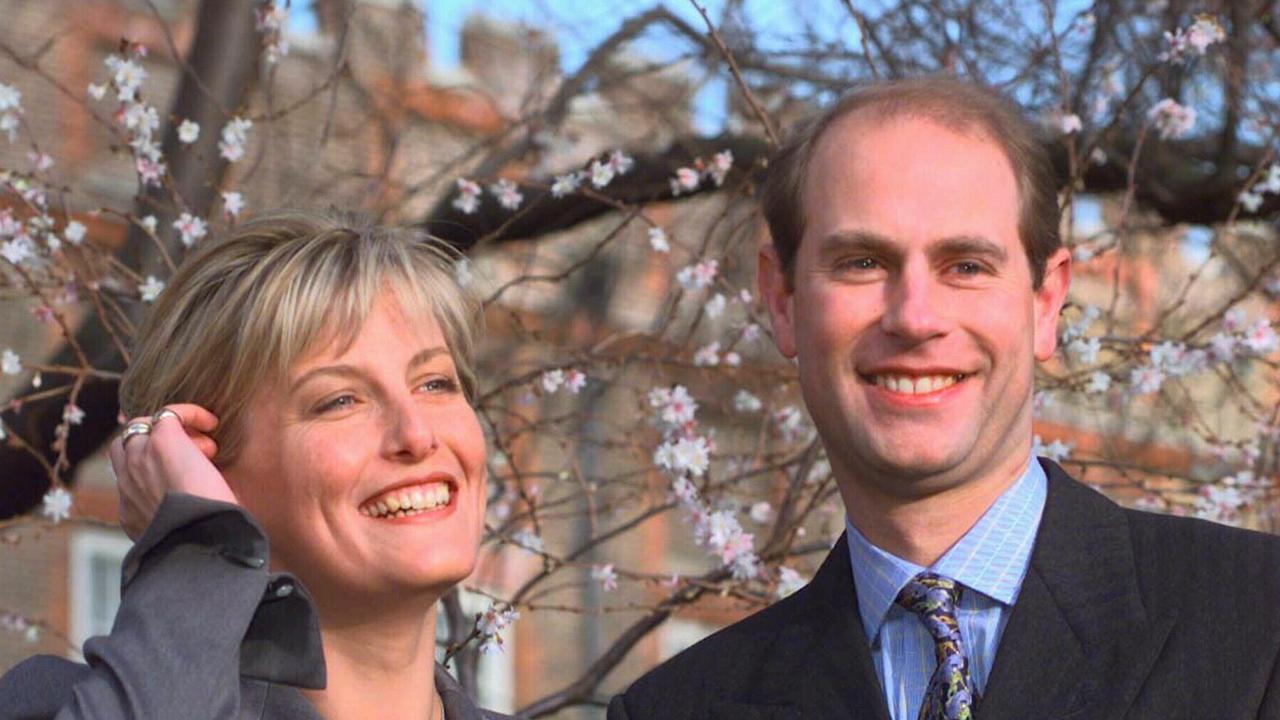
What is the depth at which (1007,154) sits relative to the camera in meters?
3.67

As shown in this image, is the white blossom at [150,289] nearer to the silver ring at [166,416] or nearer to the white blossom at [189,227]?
the white blossom at [189,227]

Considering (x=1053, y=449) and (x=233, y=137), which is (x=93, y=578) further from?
(x=1053, y=449)

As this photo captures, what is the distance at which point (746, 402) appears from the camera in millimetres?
6324

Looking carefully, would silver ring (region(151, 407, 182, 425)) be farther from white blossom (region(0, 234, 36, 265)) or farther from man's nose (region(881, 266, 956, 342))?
white blossom (region(0, 234, 36, 265))

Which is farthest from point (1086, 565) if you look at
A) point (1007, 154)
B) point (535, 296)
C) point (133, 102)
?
point (535, 296)

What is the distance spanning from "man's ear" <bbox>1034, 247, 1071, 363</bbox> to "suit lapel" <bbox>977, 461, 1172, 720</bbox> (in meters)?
0.30

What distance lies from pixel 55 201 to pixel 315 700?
4.02 meters

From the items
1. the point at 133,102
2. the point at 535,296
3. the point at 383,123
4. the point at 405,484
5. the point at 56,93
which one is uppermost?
the point at 56,93

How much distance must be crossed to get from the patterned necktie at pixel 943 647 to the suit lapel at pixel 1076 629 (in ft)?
0.12

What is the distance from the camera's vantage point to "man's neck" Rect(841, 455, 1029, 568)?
3.53 meters

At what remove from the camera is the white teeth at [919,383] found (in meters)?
3.50

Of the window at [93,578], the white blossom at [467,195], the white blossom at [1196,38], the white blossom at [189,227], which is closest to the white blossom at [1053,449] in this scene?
the white blossom at [1196,38]

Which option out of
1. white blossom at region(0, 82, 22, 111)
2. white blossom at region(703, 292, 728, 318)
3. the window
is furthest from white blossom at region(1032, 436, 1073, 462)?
the window

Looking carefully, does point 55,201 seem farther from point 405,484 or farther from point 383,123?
point 405,484
